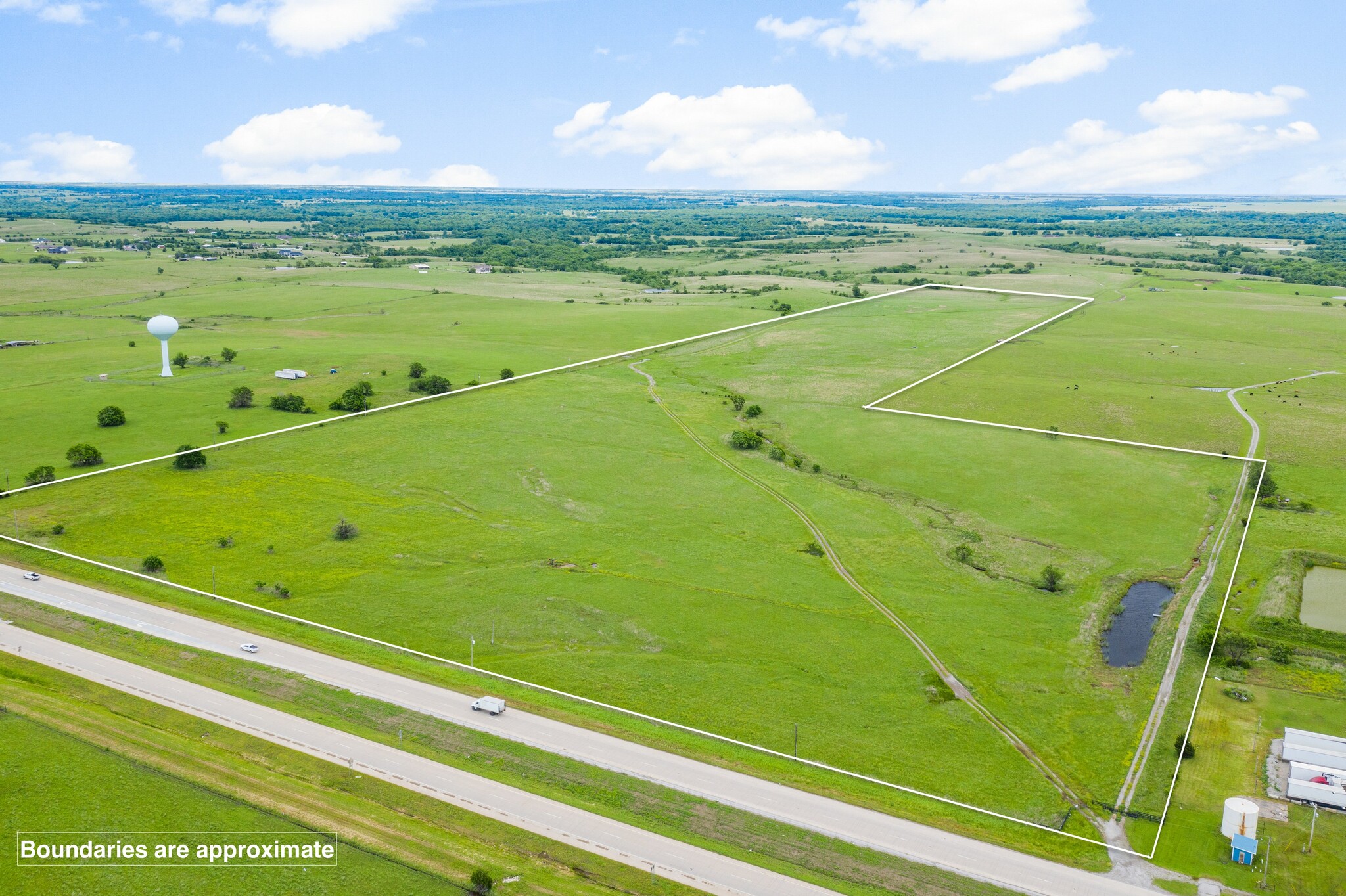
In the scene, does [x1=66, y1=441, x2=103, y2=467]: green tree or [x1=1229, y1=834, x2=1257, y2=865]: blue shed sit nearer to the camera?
[x1=1229, y1=834, x2=1257, y2=865]: blue shed

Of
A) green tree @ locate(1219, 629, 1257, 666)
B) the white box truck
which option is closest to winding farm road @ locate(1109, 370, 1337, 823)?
green tree @ locate(1219, 629, 1257, 666)

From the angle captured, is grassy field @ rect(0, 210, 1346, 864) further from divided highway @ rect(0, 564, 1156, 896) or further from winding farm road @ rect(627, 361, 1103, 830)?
divided highway @ rect(0, 564, 1156, 896)

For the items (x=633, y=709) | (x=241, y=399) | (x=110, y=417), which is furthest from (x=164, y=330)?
(x=633, y=709)

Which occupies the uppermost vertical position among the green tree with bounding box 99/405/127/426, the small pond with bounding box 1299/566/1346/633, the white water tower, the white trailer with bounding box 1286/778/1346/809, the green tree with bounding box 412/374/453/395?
the white water tower

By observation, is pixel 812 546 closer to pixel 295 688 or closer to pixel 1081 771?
pixel 1081 771

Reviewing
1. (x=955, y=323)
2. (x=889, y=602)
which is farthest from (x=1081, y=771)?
(x=955, y=323)

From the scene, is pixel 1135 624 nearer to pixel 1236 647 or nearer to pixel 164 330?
pixel 1236 647

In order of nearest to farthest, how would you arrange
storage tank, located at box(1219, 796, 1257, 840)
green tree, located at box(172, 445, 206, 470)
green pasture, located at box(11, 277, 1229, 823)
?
storage tank, located at box(1219, 796, 1257, 840) → green pasture, located at box(11, 277, 1229, 823) → green tree, located at box(172, 445, 206, 470)

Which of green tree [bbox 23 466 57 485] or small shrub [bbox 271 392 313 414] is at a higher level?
small shrub [bbox 271 392 313 414]

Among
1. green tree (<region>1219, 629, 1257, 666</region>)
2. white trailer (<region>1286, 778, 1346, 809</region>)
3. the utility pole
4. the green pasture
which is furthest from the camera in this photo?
green tree (<region>1219, 629, 1257, 666</region>)
